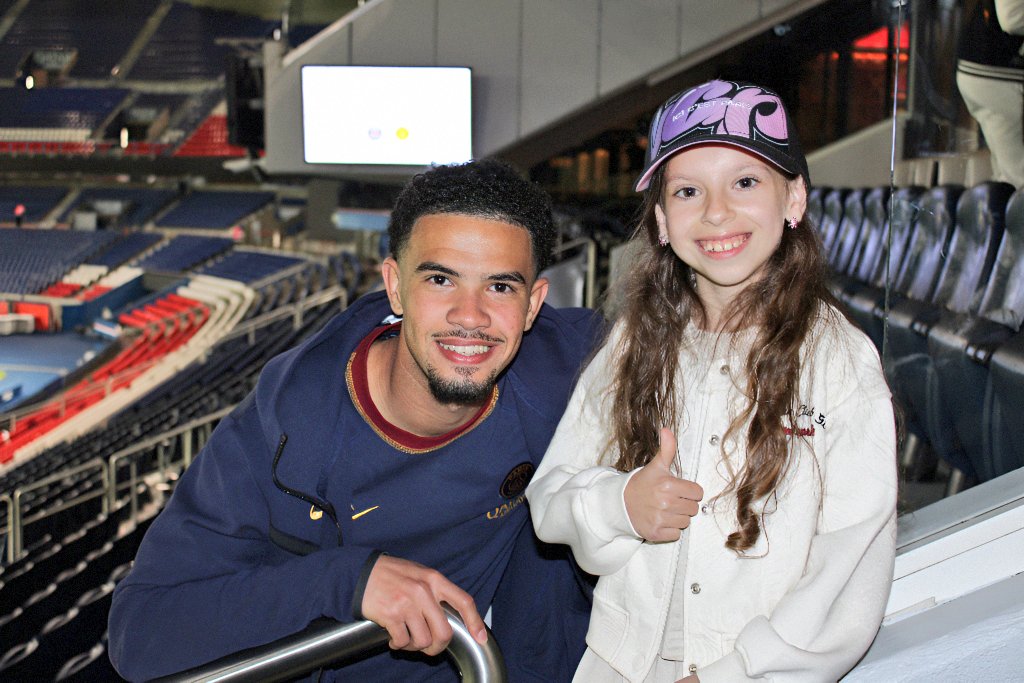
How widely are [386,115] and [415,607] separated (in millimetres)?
7738

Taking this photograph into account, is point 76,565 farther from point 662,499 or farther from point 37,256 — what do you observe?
point 37,256

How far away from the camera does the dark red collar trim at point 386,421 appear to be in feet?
4.43

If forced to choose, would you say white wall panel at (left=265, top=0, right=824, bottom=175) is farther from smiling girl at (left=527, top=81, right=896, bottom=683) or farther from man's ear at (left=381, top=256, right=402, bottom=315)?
smiling girl at (left=527, top=81, right=896, bottom=683)

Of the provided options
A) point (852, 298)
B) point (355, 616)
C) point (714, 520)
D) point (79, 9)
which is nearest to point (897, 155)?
point (852, 298)

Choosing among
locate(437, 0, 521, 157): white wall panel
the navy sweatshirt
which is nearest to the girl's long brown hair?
the navy sweatshirt

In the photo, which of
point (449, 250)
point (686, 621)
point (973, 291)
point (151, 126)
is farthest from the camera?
point (151, 126)

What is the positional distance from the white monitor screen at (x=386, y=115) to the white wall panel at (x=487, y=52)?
0.21 metres

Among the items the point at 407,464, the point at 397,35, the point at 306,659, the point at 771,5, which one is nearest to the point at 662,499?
the point at 306,659

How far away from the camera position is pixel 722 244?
42.3 inches

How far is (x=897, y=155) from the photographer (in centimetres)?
160

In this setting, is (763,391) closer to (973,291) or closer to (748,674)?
(748,674)

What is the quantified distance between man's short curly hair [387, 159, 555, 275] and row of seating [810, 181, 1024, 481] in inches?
17.2

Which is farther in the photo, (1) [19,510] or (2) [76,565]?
(1) [19,510]

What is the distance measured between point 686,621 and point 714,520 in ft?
0.40
